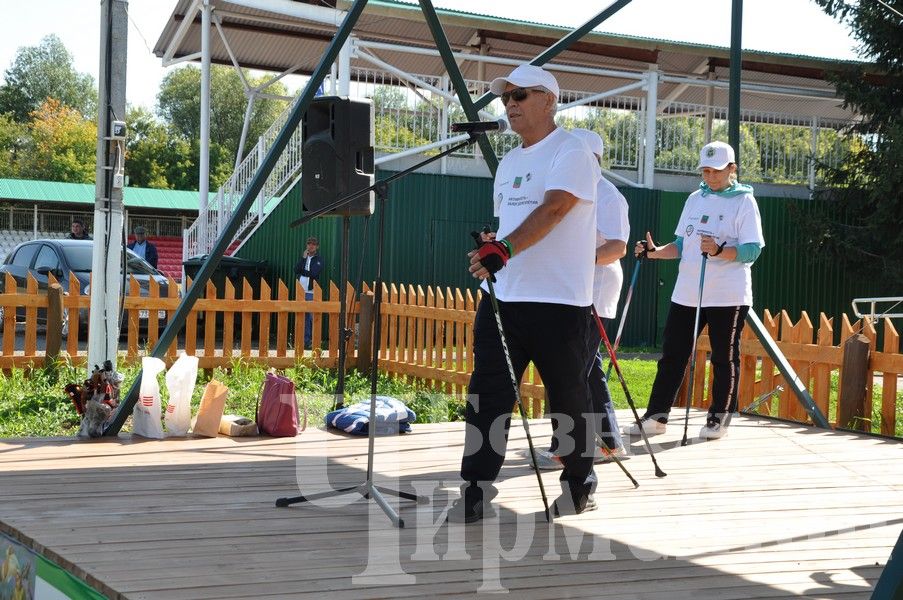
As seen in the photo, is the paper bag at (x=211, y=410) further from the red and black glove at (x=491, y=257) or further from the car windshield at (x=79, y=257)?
the car windshield at (x=79, y=257)

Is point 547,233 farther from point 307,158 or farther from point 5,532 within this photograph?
point 307,158

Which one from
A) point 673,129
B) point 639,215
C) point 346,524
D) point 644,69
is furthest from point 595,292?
point 644,69

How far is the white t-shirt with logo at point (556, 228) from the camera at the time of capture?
4242 mm

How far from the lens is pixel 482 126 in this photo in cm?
434

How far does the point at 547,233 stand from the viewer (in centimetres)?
422

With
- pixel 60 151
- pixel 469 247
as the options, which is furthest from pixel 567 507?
pixel 60 151

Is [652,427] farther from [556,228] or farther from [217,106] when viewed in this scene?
[217,106]

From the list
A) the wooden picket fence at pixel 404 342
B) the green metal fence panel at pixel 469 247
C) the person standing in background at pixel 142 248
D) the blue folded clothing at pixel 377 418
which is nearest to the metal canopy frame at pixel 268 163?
the blue folded clothing at pixel 377 418

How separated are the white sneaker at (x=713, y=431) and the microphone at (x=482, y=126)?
3.15 meters

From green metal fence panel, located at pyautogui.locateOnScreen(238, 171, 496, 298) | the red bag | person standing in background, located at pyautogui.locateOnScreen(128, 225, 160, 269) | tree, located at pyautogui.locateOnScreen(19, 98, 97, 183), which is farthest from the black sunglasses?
tree, located at pyautogui.locateOnScreen(19, 98, 97, 183)

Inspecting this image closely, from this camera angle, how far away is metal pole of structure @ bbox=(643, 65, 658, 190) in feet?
59.6

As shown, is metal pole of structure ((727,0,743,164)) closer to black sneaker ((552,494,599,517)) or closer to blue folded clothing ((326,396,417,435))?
blue folded clothing ((326,396,417,435))

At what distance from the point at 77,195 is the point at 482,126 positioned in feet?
133

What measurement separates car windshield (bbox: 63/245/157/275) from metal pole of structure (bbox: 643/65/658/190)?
8540mm
